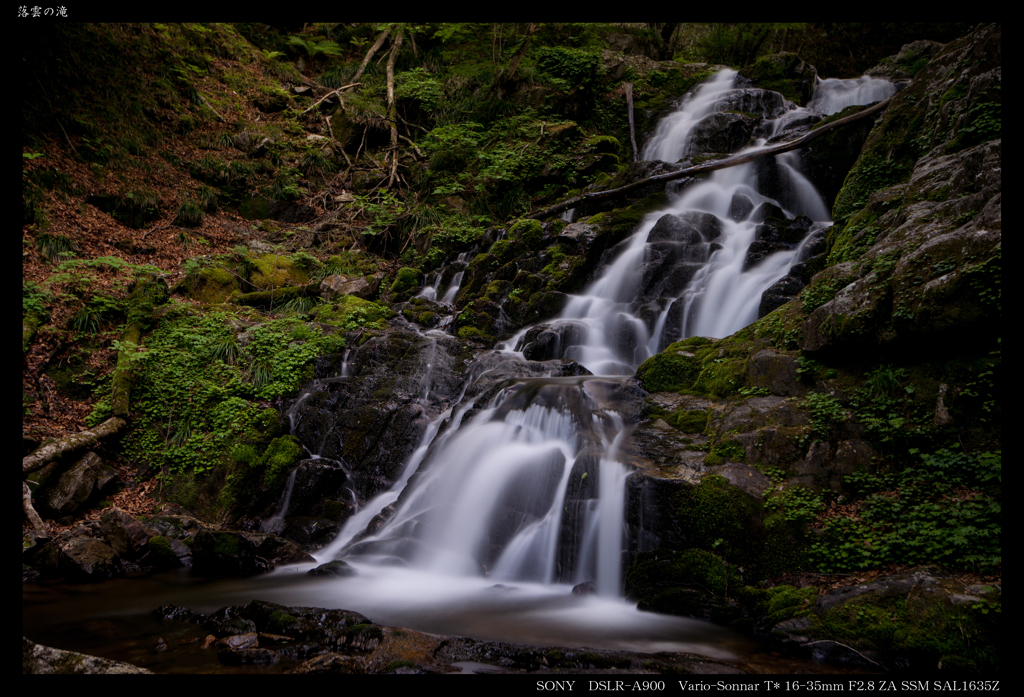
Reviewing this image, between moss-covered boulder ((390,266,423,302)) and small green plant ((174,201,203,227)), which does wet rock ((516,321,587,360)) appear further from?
small green plant ((174,201,203,227))

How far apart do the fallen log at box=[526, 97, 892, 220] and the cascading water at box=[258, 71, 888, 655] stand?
39.3 inches

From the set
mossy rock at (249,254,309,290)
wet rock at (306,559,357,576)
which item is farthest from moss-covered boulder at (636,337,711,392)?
mossy rock at (249,254,309,290)

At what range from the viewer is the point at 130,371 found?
24.6 feet

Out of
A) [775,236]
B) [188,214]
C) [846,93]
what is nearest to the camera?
[775,236]

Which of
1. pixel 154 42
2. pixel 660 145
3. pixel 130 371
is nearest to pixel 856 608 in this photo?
pixel 130 371

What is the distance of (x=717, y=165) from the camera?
11641 mm

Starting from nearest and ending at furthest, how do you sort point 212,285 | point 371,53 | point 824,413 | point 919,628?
point 919,628 < point 824,413 < point 212,285 < point 371,53

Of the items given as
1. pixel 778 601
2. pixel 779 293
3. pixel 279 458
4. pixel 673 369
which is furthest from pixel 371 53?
pixel 778 601

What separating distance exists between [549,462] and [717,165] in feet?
30.1

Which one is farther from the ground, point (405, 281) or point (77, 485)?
point (405, 281)

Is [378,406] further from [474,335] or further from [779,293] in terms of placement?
[779,293]

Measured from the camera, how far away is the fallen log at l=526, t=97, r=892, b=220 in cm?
1112

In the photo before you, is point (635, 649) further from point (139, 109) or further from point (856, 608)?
point (139, 109)

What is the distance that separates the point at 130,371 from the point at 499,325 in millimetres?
6097
